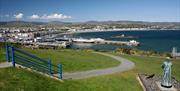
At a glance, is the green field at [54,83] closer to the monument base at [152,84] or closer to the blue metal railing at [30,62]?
the monument base at [152,84]

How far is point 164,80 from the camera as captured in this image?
50.8 feet

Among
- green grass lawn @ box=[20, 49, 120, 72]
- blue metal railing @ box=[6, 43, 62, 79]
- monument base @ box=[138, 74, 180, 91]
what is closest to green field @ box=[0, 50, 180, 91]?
monument base @ box=[138, 74, 180, 91]

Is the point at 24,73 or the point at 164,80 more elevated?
the point at 24,73

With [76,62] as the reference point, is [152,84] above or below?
below

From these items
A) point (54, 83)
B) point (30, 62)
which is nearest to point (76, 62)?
point (30, 62)

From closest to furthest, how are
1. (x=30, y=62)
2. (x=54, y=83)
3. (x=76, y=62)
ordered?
(x=54, y=83)
(x=30, y=62)
(x=76, y=62)

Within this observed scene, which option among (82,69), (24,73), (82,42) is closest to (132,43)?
(82,42)

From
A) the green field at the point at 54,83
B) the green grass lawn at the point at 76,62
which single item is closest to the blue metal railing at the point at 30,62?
the green field at the point at 54,83

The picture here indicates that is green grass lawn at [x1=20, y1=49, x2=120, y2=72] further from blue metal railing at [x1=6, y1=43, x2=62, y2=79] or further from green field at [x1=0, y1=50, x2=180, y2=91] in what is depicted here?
green field at [x1=0, y1=50, x2=180, y2=91]

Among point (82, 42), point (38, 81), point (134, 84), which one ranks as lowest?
point (82, 42)

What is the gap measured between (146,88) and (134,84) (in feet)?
4.64

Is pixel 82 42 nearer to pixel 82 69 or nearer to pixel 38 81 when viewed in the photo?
pixel 82 69

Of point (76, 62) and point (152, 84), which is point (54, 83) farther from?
point (76, 62)

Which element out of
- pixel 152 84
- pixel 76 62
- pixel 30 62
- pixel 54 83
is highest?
pixel 30 62
